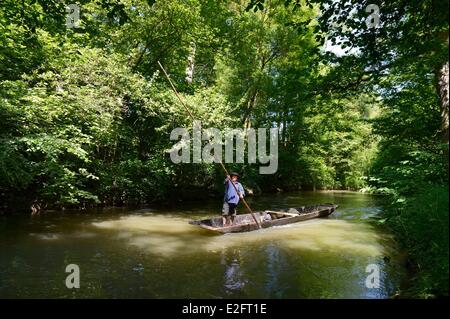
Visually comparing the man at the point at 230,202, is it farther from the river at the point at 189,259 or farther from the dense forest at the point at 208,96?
the dense forest at the point at 208,96

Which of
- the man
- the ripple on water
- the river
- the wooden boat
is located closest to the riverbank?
the river

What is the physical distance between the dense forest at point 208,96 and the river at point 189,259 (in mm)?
1031

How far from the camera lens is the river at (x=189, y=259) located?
231 inches

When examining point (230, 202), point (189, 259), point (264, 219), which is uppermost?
point (230, 202)

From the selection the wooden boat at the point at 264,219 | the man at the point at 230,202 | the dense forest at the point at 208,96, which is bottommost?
the wooden boat at the point at 264,219

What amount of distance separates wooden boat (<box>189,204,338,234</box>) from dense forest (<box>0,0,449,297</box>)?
8.22 feet

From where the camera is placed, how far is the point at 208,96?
1753 centimetres

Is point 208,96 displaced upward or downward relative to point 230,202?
upward

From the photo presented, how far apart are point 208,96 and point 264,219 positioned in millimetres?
7521

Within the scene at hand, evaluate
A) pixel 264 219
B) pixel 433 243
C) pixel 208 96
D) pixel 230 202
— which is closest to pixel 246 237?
pixel 230 202

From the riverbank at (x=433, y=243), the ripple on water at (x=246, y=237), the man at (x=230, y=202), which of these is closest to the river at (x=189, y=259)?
the ripple on water at (x=246, y=237)

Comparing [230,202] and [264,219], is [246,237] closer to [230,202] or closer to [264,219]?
[230,202]
